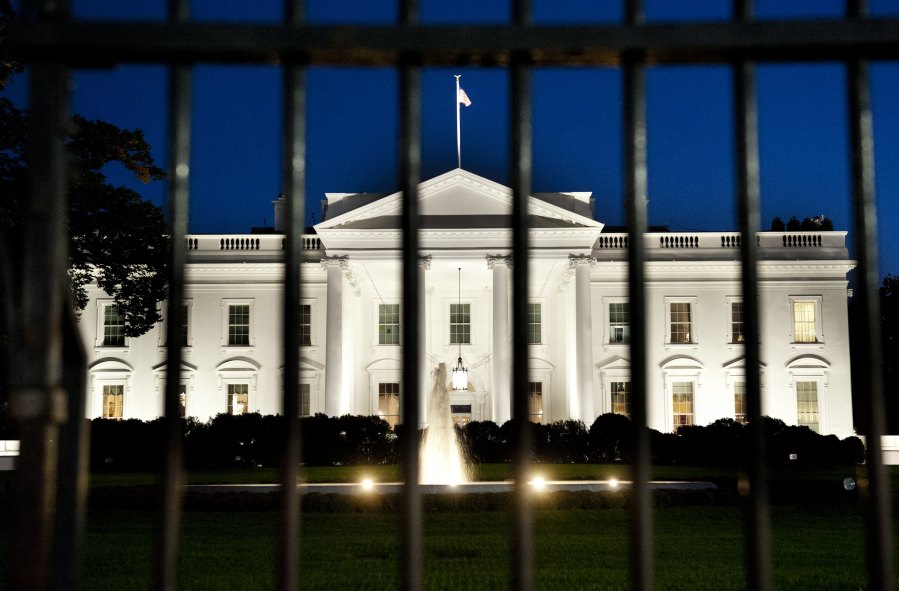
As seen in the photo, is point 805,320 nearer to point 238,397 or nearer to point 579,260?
point 579,260

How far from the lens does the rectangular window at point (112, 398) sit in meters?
41.5

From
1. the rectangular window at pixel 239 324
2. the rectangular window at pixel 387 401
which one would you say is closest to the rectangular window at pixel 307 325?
the rectangular window at pixel 239 324

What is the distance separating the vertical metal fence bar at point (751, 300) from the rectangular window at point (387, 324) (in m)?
38.9

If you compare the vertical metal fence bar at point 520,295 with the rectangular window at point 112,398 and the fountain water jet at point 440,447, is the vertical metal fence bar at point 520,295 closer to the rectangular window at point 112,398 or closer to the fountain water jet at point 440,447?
the fountain water jet at point 440,447

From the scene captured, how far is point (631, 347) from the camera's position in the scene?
2.11 meters

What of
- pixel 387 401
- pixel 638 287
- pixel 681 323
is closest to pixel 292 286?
pixel 638 287

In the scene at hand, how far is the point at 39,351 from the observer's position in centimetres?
193

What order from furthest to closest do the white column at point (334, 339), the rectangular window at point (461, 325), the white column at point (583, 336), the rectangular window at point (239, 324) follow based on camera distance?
the rectangular window at point (239, 324), the rectangular window at point (461, 325), the white column at point (334, 339), the white column at point (583, 336)

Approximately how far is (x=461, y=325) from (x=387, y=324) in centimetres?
296

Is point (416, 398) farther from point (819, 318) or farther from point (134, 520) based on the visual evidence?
point (819, 318)

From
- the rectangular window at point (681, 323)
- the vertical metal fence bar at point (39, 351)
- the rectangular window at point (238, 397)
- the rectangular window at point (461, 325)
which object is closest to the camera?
the vertical metal fence bar at point (39, 351)

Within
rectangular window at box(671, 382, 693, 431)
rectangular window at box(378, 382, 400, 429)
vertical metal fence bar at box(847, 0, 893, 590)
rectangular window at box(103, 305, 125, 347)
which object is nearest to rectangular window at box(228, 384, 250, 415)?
rectangular window at box(103, 305, 125, 347)

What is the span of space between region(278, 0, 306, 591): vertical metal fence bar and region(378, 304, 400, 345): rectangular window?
38871mm

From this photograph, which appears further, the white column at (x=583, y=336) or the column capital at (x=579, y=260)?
the column capital at (x=579, y=260)
